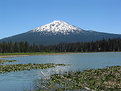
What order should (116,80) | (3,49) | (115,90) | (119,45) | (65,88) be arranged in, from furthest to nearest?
(119,45)
(3,49)
(116,80)
(65,88)
(115,90)

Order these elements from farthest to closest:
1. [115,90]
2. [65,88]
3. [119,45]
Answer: [119,45] → [65,88] → [115,90]

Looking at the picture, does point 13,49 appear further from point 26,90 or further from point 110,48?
point 26,90

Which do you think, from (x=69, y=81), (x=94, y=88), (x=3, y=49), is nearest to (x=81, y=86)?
(x=94, y=88)

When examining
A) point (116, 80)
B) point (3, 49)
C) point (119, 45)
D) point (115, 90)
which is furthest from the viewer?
point (119, 45)

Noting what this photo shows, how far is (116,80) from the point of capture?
21.1 meters

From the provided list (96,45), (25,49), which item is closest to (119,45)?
(96,45)

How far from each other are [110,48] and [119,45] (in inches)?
345

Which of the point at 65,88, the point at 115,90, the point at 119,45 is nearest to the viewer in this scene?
the point at 115,90

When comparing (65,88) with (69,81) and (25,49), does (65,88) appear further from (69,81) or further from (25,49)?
(25,49)

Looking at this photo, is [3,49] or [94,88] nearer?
[94,88]

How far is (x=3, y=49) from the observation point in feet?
532

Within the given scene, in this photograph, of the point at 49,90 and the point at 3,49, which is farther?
the point at 3,49

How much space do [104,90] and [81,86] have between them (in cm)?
255

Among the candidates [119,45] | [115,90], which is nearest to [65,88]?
[115,90]
